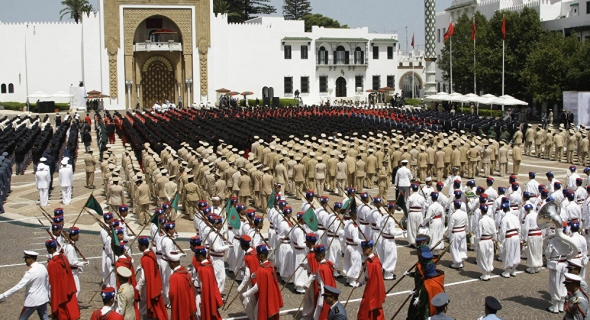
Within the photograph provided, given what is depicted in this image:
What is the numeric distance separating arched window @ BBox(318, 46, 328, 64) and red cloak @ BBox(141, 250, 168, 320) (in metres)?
61.1

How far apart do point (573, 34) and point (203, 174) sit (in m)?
39.8

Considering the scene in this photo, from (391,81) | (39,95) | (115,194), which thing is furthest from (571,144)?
(391,81)

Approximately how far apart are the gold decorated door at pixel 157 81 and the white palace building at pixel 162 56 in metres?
0.09

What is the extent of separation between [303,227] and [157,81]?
175 ft

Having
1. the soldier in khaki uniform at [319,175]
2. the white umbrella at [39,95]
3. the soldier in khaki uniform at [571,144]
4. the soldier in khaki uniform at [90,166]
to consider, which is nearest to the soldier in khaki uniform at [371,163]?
the soldier in khaki uniform at [319,175]

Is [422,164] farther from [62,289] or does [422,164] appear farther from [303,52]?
[303,52]

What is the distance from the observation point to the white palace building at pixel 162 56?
207ft

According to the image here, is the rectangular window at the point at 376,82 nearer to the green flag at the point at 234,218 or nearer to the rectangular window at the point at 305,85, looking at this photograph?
the rectangular window at the point at 305,85

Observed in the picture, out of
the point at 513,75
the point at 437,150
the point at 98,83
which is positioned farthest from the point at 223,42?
the point at 437,150

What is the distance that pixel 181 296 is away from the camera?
36.1ft

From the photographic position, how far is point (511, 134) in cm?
3462

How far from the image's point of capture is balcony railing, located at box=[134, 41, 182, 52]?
63344 millimetres

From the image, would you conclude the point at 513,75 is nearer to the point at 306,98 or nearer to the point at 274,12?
the point at 306,98

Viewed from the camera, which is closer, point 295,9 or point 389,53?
point 389,53
